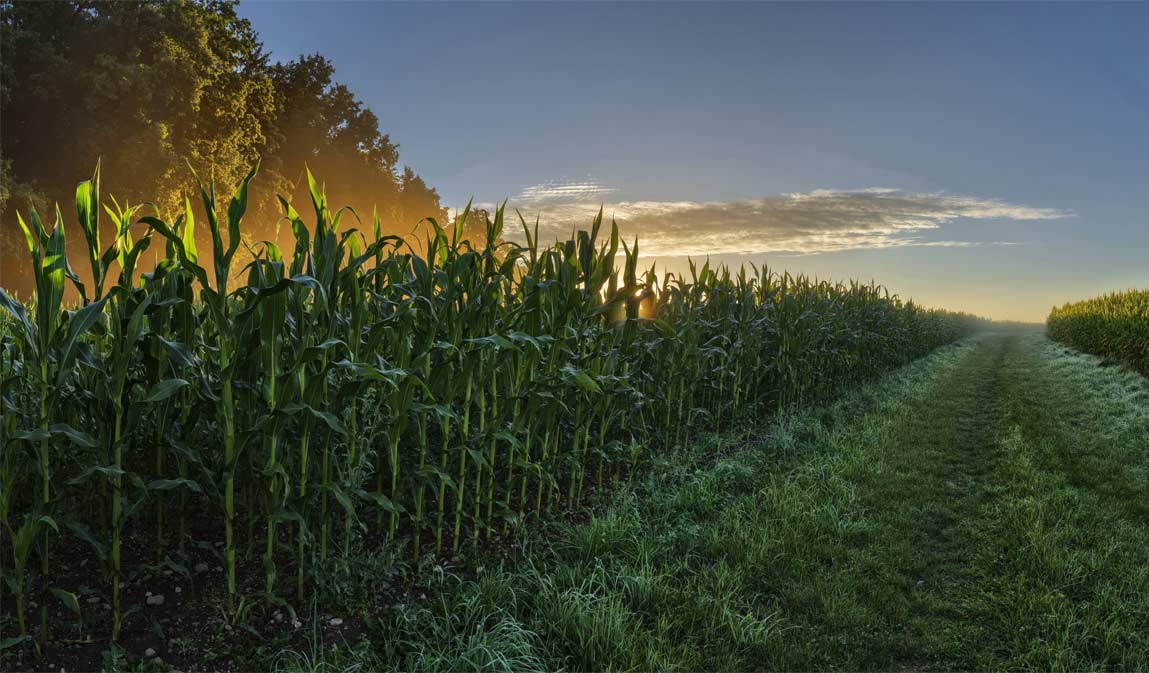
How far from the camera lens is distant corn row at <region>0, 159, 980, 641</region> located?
10.4 feet

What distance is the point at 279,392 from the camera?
3453 mm

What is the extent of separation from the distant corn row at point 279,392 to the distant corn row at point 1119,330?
61.5 ft

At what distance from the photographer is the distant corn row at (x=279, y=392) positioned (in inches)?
124

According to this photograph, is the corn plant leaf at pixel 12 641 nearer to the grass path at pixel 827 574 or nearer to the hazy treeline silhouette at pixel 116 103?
the grass path at pixel 827 574

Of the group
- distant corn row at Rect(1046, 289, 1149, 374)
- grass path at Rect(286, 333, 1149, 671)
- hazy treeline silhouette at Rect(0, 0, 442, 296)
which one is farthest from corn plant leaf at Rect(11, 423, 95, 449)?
distant corn row at Rect(1046, 289, 1149, 374)

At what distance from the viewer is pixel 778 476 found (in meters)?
6.51

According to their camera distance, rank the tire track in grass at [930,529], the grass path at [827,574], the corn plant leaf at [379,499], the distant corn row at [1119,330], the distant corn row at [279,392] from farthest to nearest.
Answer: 1. the distant corn row at [1119,330]
2. the tire track in grass at [930,529]
3. the corn plant leaf at [379,499]
4. the grass path at [827,574]
5. the distant corn row at [279,392]

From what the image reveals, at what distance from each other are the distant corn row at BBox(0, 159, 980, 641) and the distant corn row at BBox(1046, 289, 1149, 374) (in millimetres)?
18755

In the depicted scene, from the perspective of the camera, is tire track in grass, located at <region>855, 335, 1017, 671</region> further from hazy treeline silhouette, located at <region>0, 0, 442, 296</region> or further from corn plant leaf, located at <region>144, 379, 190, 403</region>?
hazy treeline silhouette, located at <region>0, 0, 442, 296</region>

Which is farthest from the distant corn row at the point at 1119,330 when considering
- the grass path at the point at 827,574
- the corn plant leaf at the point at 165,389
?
the corn plant leaf at the point at 165,389

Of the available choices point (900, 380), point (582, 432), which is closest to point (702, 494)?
point (582, 432)

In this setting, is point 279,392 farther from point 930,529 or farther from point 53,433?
point 930,529

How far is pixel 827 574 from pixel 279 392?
3.63m

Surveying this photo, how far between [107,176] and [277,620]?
87.9 ft
